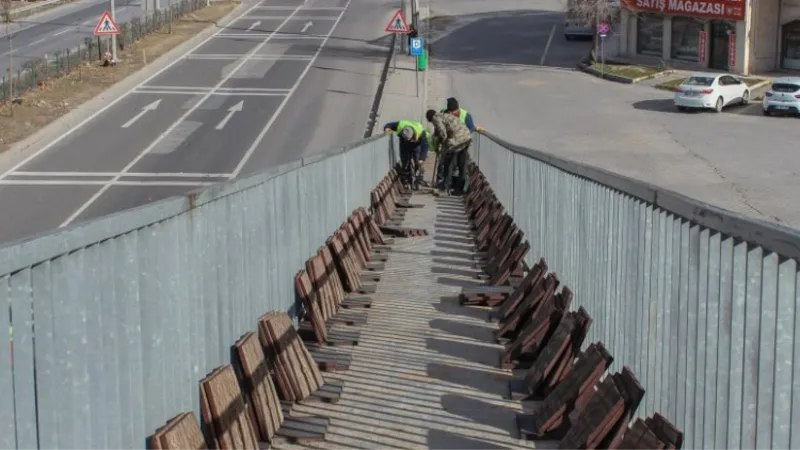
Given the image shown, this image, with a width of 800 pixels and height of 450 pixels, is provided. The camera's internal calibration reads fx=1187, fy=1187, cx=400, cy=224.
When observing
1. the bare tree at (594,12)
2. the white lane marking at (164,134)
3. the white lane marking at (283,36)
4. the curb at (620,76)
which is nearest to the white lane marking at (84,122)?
the white lane marking at (164,134)

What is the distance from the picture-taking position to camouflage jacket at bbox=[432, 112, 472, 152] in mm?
22734

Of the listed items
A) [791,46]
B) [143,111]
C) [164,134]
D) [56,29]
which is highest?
[56,29]

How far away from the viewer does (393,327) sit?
10.4 meters

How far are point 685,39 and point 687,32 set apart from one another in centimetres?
41

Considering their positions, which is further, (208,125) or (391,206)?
(208,125)

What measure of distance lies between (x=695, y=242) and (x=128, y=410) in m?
2.60

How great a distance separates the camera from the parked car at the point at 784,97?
44250mm

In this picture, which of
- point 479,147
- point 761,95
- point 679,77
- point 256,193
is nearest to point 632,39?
point 679,77

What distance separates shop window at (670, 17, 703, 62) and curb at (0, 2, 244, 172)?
23.8 meters

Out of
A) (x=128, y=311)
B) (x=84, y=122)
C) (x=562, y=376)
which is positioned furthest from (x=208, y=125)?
(x=128, y=311)

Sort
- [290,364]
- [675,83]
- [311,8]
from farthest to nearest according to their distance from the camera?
1. [311,8]
2. [675,83]
3. [290,364]

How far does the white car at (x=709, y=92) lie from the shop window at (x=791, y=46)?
7.77 meters

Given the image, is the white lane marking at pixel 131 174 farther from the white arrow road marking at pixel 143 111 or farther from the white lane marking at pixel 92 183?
the white arrow road marking at pixel 143 111

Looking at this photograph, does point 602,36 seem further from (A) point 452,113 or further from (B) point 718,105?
(A) point 452,113
